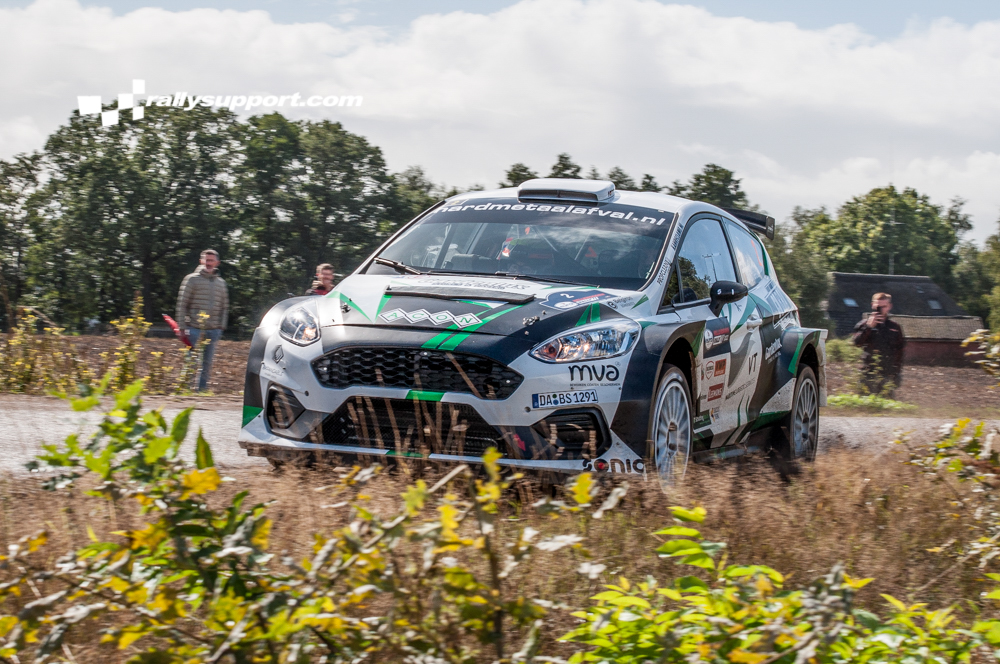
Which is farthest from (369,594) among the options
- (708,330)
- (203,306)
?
(203,306)

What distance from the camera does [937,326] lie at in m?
81.7

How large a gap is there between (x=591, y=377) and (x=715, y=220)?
2.71m

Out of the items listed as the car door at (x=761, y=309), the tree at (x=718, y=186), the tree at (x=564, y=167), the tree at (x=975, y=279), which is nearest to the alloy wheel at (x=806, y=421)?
the car door at (x=761, y=309)

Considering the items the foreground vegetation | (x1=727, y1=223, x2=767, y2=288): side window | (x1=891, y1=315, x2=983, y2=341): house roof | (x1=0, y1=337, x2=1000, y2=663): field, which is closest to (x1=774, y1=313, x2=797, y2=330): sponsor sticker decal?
(x1=727, y1=223, x2=767, y2=288): side window

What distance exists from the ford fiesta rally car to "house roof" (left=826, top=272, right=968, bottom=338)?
81905 millimetres

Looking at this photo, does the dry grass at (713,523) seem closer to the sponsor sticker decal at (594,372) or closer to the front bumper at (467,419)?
the front bumper at (467,419)

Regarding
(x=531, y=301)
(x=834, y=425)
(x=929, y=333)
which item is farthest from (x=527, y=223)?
(x=929, y=333)

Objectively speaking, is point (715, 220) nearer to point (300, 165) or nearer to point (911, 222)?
point (300, 165)

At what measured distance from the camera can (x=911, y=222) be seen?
351 feet

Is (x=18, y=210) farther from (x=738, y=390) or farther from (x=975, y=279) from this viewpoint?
(x=975, y=279)

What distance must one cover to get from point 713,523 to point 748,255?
383cm

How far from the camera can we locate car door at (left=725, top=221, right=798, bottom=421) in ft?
23.9

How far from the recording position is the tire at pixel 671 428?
17.7 ft

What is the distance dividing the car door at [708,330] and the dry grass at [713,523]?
628mm
